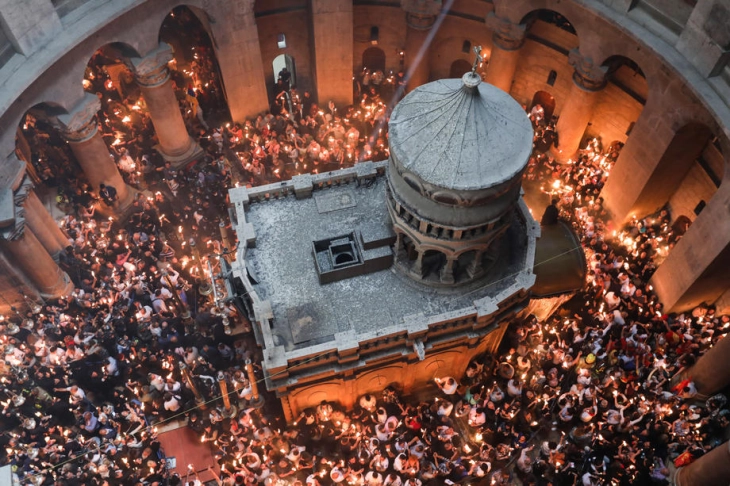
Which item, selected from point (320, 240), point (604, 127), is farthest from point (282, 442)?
point (604, 127)

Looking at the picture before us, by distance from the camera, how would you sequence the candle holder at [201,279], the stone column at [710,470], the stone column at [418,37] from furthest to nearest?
the stone column at [418,37]
the candle holder at [201,279]
the stone column at [710,470]

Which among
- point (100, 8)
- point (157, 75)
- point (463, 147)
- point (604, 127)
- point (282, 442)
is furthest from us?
point (604, 127)

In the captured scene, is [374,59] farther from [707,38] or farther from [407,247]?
[707,38]

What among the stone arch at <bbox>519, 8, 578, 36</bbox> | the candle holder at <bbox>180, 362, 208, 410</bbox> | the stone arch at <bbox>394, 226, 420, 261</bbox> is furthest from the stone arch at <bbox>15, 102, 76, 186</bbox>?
the stone arch at <bbox>519, 8, 578, 36</bbox>

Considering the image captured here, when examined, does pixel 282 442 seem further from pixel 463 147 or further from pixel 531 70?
pixel 531 70

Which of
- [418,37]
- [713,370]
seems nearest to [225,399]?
[713,370]

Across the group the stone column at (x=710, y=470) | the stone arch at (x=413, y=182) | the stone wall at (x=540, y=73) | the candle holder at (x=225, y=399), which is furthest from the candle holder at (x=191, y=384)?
the stone wall at (x=540, y=73)

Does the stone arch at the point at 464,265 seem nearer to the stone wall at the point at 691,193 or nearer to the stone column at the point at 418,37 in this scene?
the stone wall at the point at 691,193
